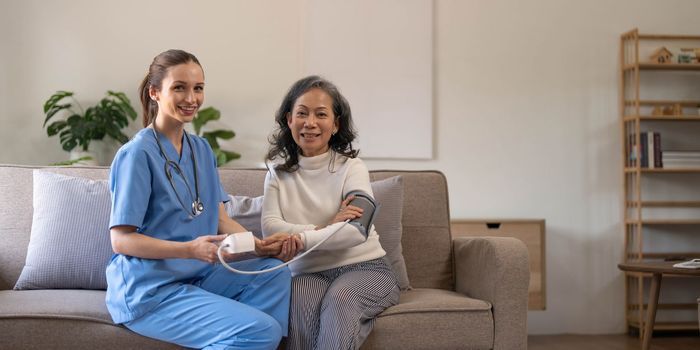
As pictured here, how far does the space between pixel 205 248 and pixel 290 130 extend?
0.75 m

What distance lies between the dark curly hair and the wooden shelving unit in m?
2.61

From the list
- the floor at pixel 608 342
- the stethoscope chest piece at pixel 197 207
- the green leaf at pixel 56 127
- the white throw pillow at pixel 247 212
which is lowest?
the floor at pixel 608 342

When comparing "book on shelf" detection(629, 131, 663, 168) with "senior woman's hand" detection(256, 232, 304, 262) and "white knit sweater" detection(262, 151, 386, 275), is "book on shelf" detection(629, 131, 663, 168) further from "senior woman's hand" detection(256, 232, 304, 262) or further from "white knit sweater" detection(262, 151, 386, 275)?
"senior woman's hand" detection(256, 232, 304, 262)

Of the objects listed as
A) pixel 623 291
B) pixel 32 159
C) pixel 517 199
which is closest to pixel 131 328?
pixel 32 159

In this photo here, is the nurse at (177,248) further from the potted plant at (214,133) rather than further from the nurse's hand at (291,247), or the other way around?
the potted plant at (214,133)

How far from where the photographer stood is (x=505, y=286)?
2355 mm

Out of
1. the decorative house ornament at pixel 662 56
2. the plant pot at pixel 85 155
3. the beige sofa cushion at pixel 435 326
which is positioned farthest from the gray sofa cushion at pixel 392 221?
the decorative house ornament at pixel 662 56

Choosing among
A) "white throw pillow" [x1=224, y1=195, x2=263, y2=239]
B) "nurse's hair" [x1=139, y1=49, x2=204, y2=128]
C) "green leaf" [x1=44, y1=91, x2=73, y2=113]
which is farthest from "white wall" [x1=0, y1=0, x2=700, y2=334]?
"nurse's hair" [x1=139, y1=49, x2=204, y2=128]

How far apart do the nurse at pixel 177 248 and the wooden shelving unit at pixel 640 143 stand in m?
3.12

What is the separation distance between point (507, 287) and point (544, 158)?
2.57m

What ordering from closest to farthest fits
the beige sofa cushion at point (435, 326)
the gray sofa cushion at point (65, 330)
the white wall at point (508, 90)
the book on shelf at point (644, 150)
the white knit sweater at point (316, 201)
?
the gray sofa cushion at point (65, 330) < the beige sofa cushion at point (435, 326) < the white knit sweater at point (316, 201) < the white wall at point (508, 90) < the book on shelf at point (644, 150)

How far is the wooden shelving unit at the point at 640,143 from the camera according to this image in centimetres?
466

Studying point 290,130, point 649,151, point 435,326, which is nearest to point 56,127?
point 290,130

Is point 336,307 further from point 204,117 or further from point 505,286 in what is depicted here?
point 204,117
